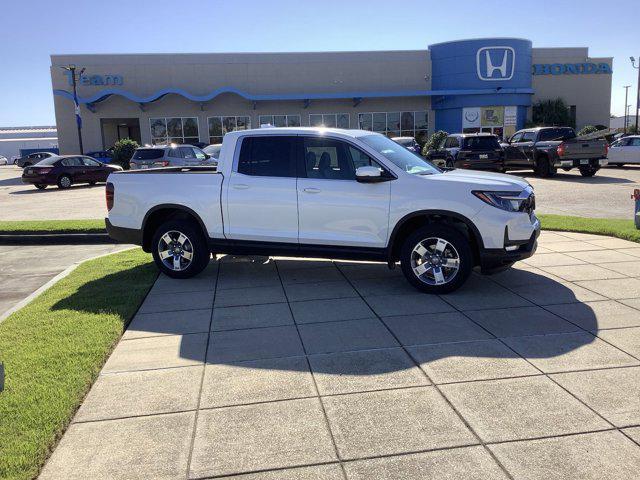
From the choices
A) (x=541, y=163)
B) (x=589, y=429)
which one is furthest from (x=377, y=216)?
(x=541, y=163)

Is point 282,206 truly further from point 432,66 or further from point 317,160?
point 432,66

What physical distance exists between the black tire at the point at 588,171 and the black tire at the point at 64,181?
21.4m

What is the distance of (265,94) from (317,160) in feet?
117

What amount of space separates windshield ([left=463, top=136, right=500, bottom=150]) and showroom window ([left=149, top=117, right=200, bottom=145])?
2453 centimetres

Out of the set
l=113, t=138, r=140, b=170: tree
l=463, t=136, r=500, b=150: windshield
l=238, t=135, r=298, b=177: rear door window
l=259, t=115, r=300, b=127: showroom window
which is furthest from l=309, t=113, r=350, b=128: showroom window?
l=238, t=135, r=298, b=177: rear door window

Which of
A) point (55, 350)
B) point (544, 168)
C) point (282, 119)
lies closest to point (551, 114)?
point (282, 119)

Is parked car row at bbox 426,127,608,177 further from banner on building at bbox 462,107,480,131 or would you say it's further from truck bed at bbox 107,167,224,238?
banner on building at bbox 462,107,480,131

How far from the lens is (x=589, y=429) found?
11.2 feet

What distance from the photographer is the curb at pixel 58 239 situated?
11039mm

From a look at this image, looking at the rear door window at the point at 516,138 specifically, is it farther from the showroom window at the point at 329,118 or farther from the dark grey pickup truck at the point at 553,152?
the showroom window at the point at 329,118

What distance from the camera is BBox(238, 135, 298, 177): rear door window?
271 inches

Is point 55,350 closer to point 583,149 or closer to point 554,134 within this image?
point 583,149

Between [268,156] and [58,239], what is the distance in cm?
627

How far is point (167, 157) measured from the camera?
71.9 feet
